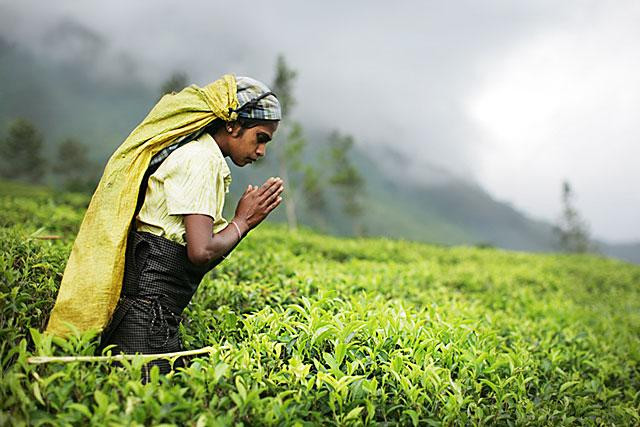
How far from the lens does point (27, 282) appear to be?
8.26ft

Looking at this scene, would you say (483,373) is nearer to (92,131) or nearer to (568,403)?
(568,403)

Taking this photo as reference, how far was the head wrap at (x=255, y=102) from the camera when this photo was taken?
2426mm

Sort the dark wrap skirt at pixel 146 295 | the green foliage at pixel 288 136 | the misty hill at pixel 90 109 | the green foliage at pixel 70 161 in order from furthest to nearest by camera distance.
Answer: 1. the misty hill at pixel 90 109
2. the green foliage at pixel 70 161
3. the green foliage at pixel 288 136
4. the dark wrap skirt at pixel 146 295

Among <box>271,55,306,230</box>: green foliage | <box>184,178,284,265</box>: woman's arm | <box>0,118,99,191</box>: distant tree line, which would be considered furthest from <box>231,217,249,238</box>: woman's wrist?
<box>0,118,99,191</box>: distant tree line

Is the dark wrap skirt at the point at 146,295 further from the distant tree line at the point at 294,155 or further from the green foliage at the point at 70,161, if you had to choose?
the green foliage at the point at 70,161

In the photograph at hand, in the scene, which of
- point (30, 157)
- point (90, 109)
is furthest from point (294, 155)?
point (90, 109)

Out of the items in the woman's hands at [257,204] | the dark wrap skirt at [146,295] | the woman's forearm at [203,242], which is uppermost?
the woman's hands at [257,204]

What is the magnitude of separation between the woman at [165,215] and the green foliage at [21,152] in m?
46.4

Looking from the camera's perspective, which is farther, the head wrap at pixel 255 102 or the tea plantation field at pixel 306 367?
the head wrap at pixel 255 102

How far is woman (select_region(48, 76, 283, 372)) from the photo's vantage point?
7.07ft

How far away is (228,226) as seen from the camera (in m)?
2.29

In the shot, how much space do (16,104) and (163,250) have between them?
15528 cm

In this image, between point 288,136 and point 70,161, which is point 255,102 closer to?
point 288,136

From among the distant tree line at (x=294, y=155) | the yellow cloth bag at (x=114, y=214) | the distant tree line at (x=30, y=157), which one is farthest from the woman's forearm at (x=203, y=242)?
the distant tree line at (x=30, y=157)
